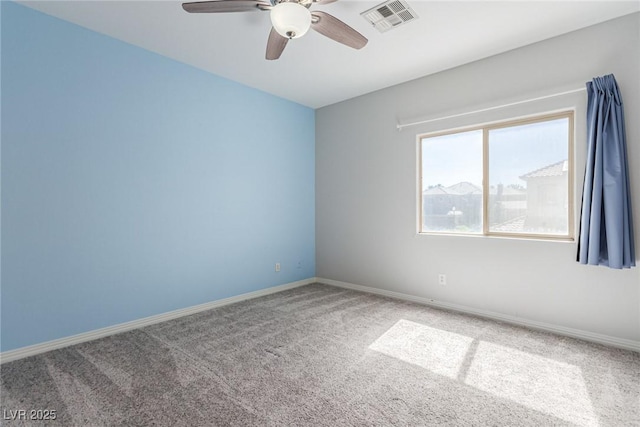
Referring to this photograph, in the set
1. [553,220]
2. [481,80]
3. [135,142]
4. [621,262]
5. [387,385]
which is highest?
[481,80]

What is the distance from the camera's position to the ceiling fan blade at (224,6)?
6.11ft

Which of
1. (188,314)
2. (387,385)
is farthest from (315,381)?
(188,314)

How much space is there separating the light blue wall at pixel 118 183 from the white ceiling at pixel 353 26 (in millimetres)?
276

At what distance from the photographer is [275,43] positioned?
7.64 feet

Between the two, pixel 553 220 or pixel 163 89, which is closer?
pixel 553 220

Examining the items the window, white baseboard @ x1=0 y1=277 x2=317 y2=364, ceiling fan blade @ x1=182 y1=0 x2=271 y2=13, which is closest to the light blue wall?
white baseboard @ x1=0 y1=277 x2=317 y2=364

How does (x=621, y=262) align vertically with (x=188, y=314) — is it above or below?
above

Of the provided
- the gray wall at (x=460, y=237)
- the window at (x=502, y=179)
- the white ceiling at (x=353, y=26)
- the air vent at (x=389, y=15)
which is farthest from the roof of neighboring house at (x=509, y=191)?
the air vent at (x=389, y=15)

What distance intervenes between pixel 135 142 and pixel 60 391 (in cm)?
209

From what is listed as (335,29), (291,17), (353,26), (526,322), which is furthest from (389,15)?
(526,322)

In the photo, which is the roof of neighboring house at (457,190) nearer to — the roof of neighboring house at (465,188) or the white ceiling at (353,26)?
the roof of neighboring house at (465,188)

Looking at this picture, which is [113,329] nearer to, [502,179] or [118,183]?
[118,183]

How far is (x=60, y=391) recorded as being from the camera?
1.95 metres

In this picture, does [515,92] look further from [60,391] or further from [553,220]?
[60,391]
